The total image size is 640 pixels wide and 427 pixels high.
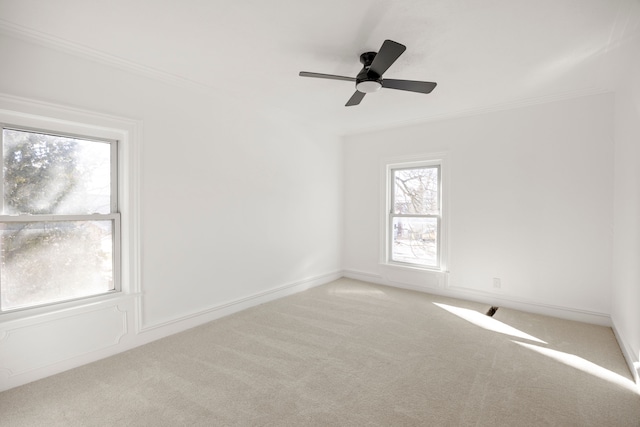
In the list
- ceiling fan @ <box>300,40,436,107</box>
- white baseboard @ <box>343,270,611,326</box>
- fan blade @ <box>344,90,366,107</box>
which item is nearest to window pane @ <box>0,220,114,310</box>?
ceiling fan @ <box>300,40,436,107</box>

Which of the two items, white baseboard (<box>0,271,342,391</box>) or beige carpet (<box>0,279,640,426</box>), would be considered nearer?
beige carpet (<box>0,279,640,426</box>)

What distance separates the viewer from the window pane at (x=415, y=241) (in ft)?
15.3

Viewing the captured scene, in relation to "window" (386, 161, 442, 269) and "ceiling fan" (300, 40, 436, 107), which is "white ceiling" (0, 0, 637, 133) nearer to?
"ceiling fan" (300, 40, 436, 107)

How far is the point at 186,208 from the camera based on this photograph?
323 centimetres

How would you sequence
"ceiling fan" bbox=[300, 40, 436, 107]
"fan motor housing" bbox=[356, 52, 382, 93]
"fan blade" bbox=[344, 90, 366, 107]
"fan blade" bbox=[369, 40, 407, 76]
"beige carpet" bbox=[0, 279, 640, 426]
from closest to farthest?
"beige carpet" bbox=[0, 279, 640, 426] < "fan blade" bbox=[369, 40, 407, 76] < "ceiling fan" bbox=[300, 40, 436, 107] < "fan motor housing" bbox=[356, 52, 382, 93] < "fan blade" bbox=[344, 90, 366, 107]

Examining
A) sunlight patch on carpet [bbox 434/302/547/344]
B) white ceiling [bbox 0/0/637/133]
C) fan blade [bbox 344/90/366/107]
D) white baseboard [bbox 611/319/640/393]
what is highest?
white ceiling [bbox 0/0/637/133]

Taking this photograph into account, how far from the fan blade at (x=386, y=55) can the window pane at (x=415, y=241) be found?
282 cm

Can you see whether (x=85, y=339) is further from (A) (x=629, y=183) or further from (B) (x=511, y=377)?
(A) (x=629, y=183)

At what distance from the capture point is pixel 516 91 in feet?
11.3

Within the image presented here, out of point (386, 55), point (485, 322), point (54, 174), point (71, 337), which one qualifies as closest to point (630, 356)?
point (485, 322)

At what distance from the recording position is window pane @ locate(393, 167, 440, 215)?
465 cm

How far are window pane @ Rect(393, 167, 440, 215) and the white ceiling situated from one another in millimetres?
1464

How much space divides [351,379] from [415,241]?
293 cm

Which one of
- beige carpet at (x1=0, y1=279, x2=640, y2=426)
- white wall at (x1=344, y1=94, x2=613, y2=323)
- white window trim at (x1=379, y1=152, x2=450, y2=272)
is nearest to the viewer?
beige carpet at (x1=0, y1=279, x2=640, y2=426)
